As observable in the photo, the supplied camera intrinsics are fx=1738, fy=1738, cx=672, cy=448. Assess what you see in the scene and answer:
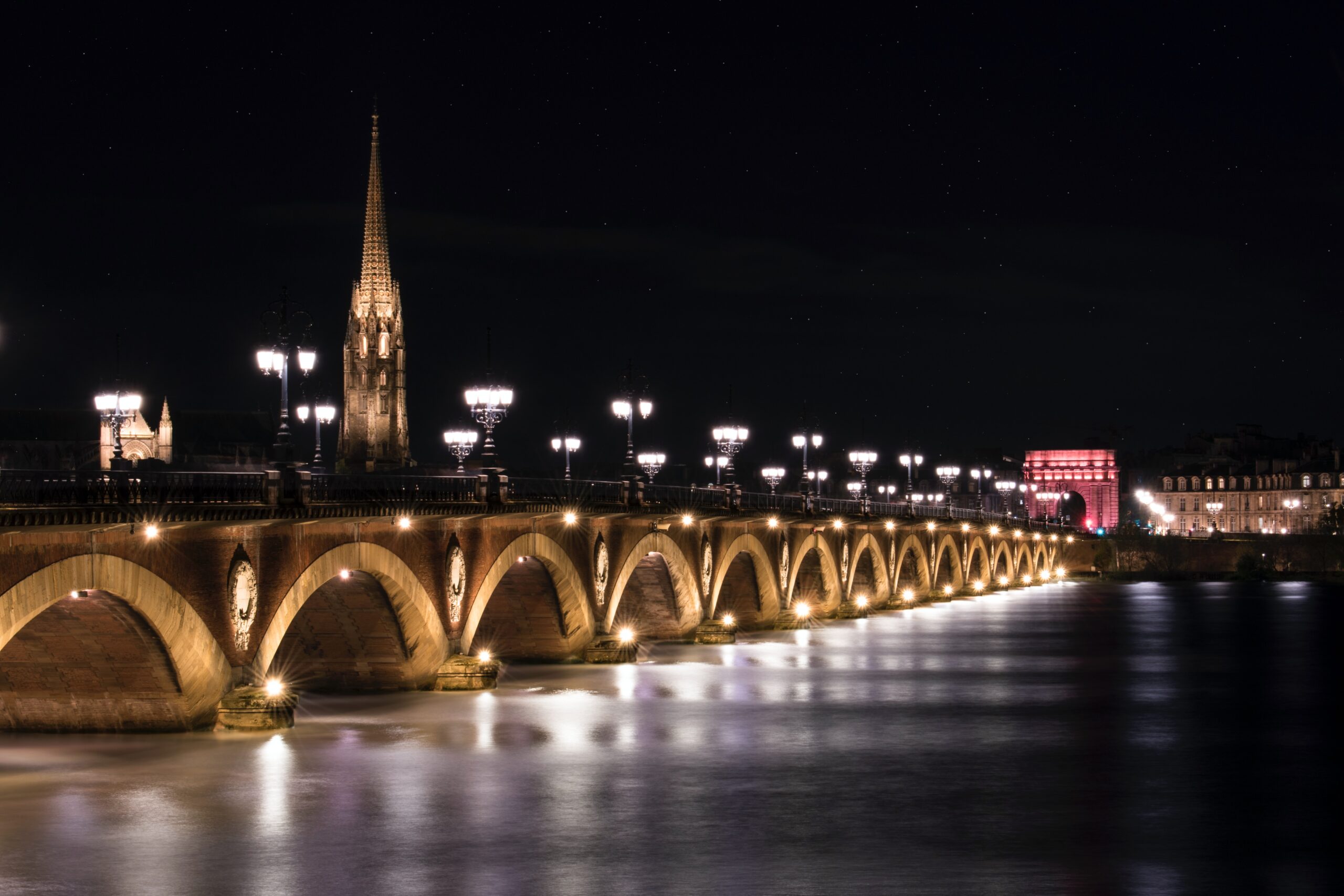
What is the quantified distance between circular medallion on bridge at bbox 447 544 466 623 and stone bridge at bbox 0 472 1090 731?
0.07 m

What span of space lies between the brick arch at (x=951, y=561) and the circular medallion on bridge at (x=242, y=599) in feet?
294

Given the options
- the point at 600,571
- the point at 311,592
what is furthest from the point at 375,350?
the point at 311,592

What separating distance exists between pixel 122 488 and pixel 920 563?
8914 centimetres

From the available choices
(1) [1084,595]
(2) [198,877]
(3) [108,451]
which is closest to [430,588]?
(2) [198,877]

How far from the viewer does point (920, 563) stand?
116 meters

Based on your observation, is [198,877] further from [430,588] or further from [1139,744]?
[1139,744]

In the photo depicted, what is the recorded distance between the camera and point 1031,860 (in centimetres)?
2494

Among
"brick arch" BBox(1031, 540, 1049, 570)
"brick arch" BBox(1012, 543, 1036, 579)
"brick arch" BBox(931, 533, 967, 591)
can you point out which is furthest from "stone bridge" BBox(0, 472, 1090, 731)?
"brick arch" BBox(1031, 540, 1049, 570)

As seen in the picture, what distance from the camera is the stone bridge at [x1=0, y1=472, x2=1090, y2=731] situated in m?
30.6

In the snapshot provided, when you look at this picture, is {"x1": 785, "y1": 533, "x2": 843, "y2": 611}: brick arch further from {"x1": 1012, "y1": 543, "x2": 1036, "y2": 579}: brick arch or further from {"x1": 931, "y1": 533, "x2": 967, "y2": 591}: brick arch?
{"x1": 1012, "y1": 543, "x2": 1036, "y2": 579}: brick arch

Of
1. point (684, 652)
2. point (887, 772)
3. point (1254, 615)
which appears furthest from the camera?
point (1254, 615)

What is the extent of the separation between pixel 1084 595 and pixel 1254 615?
32.0 meters

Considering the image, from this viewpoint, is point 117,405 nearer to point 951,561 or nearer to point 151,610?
point 151,610

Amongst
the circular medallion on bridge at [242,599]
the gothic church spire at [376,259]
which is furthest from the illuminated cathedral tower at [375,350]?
the circular medallion on bridge at [242,599]
